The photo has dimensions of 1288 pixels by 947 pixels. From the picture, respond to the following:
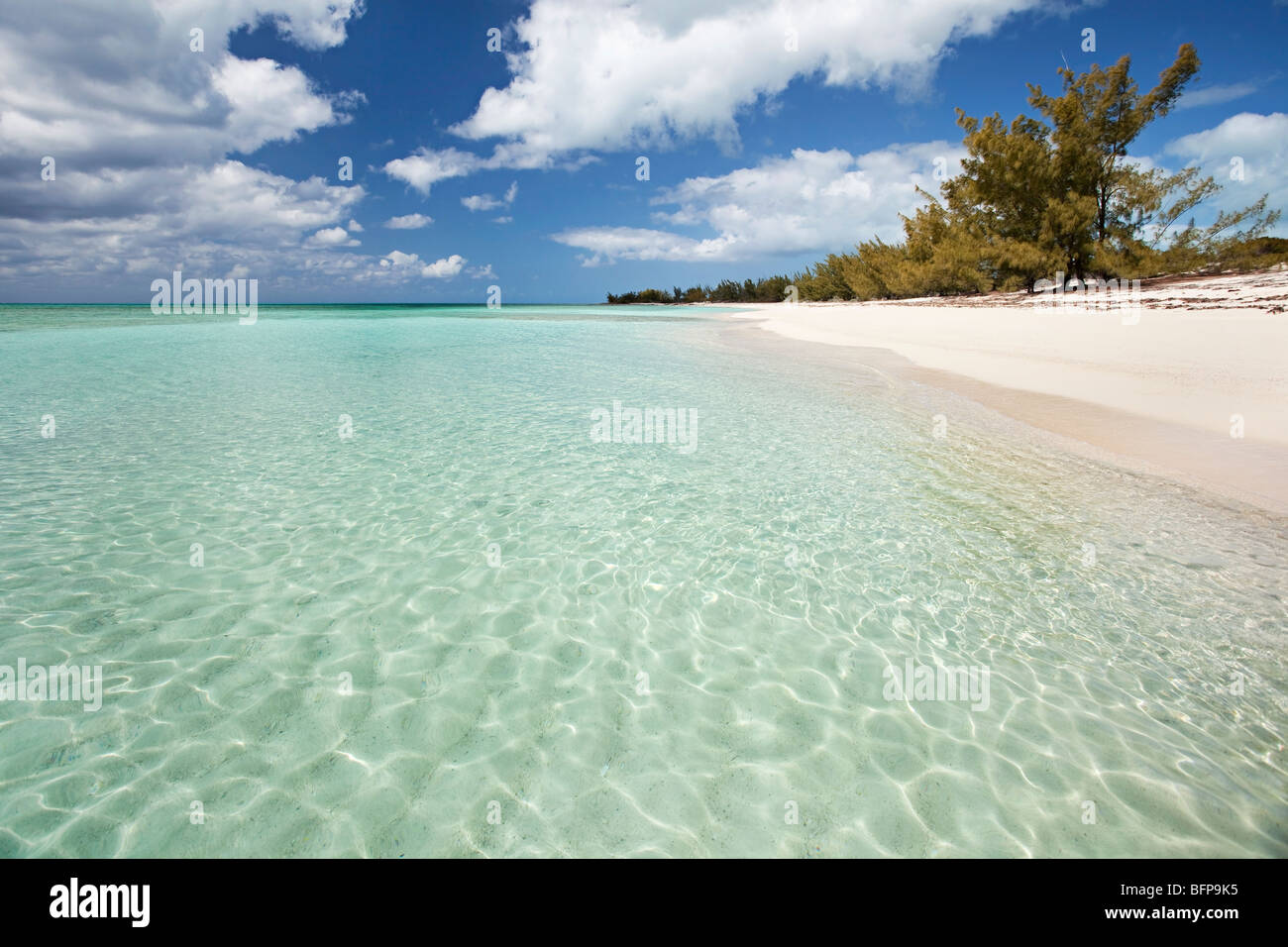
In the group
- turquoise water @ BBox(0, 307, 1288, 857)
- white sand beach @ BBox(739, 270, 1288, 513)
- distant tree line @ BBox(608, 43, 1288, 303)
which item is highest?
distant tree line @ BBox(608, 43, 1288, 303)

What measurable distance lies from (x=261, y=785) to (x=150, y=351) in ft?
→ 85.7

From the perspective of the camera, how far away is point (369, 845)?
235cm

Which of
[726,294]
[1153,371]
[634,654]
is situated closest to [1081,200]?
[1153,371]

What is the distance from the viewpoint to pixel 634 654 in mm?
3631

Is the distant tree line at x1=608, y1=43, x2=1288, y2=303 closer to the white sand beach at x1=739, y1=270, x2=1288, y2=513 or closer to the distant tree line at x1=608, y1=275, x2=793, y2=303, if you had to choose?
the white sand beach at x1=739, y1=270, x2=1288, y2=513

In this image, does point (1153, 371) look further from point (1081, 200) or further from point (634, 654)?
point (1081, 200)

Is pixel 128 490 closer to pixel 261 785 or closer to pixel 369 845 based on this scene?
pixel 261 785

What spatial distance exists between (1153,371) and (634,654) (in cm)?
1309

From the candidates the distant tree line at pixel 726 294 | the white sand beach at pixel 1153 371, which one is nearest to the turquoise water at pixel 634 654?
the white sand beach at pixel 1153 371

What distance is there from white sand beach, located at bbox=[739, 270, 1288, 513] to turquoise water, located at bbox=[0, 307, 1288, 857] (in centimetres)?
126

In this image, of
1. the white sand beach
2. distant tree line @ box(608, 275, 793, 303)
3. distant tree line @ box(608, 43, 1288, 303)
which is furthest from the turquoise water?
distant tree line @ box(608, 275, 793, 303)

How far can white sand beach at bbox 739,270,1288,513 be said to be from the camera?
7.03m
